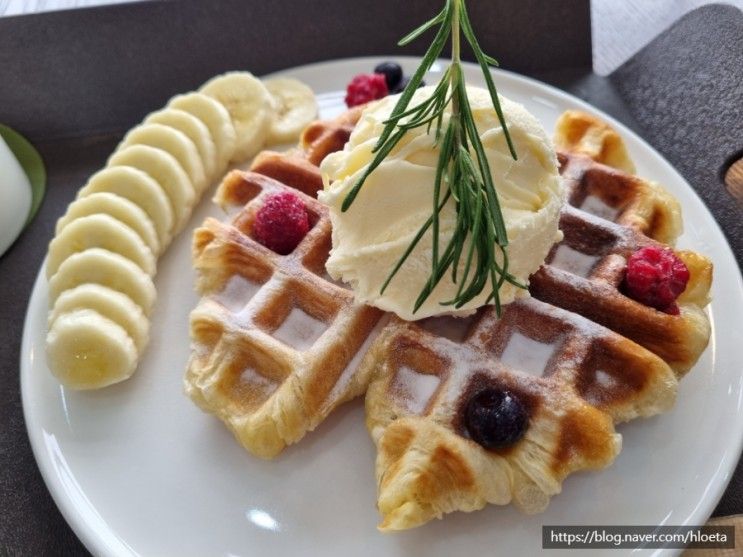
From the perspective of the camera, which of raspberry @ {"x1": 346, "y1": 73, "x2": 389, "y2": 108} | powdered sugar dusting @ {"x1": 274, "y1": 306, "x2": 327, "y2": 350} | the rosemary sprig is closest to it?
the rosemary sprig

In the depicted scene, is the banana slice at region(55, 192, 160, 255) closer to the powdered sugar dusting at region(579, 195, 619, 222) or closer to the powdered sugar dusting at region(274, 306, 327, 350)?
the powdered sugar dusting at region(274, 306, 327, 350)

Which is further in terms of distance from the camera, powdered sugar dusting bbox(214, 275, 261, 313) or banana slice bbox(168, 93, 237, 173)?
banana slice bbox(168, 93, 237, 173)

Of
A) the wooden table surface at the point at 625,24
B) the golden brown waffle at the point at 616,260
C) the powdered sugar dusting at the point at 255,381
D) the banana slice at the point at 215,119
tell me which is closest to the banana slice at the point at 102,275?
the powdered sugar dusting at the point at 255,381

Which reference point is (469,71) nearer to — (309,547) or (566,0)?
(566,0)

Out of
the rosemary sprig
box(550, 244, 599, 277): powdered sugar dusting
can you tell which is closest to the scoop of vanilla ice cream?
the rosemary sprig

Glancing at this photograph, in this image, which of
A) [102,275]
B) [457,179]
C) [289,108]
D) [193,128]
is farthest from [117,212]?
[457,179]

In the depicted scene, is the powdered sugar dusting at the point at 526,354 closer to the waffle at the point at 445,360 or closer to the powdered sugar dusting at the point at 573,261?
the waffle at the point at 445,360
